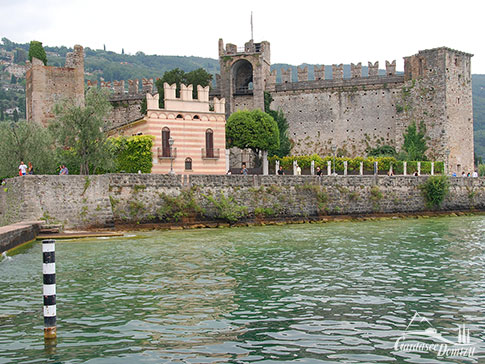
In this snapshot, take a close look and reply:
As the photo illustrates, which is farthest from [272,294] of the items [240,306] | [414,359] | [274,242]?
[274,242]

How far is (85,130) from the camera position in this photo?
2717 cm

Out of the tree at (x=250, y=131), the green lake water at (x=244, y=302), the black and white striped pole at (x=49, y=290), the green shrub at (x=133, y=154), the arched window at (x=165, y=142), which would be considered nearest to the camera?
the green lake water at (x=244, y=302)

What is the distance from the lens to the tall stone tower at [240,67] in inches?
1946

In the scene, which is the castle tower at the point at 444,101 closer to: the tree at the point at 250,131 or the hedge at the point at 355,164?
the hedge at the point at 355,164

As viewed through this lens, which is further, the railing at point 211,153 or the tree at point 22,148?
the railing at point 211,153

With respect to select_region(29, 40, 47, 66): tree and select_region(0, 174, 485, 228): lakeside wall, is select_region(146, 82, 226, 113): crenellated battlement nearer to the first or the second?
select_region(0, 174, 485, 228): lakeside wall

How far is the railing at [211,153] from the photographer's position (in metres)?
35.3

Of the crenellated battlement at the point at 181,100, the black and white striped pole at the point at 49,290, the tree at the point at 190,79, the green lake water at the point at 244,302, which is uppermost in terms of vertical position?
the tree at the point at 190,79

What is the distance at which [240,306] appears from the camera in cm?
941

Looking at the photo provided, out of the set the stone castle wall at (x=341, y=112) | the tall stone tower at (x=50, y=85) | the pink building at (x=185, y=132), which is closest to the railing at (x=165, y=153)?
the pink building at (x=185, y=132)

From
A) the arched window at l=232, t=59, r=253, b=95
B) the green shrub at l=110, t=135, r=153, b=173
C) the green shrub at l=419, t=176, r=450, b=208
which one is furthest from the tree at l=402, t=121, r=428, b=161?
the green shrub at l=110, t=135, r=153, b=173

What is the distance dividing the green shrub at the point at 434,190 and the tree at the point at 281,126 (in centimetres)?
1593

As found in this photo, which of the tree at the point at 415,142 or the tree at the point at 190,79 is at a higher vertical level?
the tree at the point at 190,79

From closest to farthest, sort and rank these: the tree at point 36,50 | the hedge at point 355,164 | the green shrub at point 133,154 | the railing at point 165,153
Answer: the green shrub at point 133,154 < the railing at point 165,153 < the hedge at point 355,164 < the tree at point 36,50
